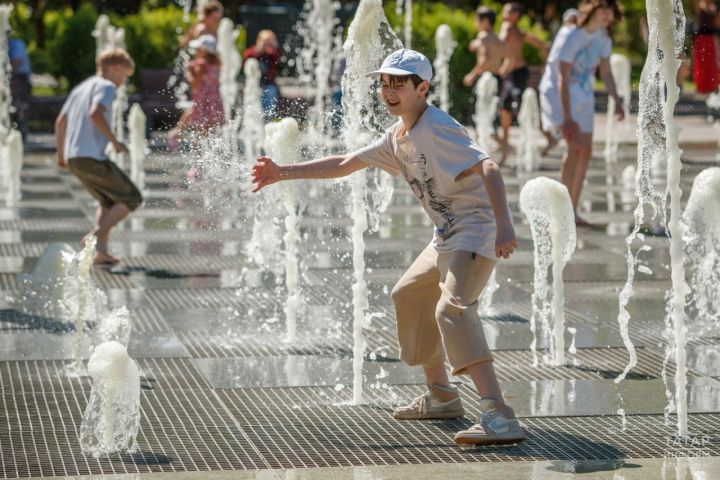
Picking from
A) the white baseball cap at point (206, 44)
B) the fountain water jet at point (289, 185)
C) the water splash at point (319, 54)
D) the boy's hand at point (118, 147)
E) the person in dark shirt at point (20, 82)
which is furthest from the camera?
the water splash at point (319, 54)

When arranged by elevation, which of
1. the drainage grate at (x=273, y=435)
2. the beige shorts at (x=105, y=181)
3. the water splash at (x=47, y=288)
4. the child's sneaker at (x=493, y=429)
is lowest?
the water splash at (x=47, y=288)

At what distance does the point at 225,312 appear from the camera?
859 cm

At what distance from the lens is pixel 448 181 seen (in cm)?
571

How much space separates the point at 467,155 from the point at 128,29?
21431 millimetres

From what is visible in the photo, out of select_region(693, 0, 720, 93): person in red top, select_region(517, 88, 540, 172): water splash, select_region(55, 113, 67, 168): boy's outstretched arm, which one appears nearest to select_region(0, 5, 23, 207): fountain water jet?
select_region(55, 113, 67, 168): boy's outstretched arm

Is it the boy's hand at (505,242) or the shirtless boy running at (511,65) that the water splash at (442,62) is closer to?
the shirtless boy running at (511,65)

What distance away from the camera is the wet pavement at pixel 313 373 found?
5453mm

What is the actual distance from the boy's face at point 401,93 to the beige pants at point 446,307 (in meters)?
0.61

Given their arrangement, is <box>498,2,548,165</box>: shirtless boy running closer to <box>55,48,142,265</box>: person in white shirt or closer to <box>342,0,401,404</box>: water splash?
<box>55,48,142,265</box>: person in white shirt

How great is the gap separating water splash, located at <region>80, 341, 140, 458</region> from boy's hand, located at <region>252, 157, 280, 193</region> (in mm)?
951

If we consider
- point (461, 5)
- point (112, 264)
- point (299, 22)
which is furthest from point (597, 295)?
point (461, 5)

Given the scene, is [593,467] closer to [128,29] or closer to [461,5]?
[128,29]

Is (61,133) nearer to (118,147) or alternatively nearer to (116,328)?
(118,147)

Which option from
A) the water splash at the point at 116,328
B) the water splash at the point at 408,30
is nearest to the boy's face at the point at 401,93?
the water splash at the point at 116,328
